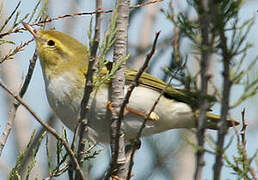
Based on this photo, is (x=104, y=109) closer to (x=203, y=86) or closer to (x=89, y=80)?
(x=89, y=80)

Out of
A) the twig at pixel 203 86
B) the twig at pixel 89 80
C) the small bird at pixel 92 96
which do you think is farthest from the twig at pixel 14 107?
the twig at pixel 203 86

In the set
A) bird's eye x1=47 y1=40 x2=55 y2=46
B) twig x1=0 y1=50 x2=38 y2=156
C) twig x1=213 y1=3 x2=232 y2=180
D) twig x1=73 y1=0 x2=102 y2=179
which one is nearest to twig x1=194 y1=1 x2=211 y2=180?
twig x1=213 y1=3 x2=232 y2=180

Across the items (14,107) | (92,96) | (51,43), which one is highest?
(51,43)

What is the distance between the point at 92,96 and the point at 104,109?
0.12 metres

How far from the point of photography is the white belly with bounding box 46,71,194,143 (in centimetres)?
320

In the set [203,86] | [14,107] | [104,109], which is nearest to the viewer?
[203,86]

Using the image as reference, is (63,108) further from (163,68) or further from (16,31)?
(163,68)

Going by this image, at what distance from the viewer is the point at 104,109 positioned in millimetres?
3180

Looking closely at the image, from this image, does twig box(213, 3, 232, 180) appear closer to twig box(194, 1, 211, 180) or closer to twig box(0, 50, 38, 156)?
twig box(194, 1, 211, 180)

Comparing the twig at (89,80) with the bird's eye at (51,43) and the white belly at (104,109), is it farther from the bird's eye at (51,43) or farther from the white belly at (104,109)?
the bird's eye at (51,43)

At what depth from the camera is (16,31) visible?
8.98 feet

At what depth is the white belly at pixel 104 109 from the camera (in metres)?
3.20

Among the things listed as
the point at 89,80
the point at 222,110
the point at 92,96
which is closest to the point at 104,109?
the point at 92,96

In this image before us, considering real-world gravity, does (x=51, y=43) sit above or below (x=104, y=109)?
above
